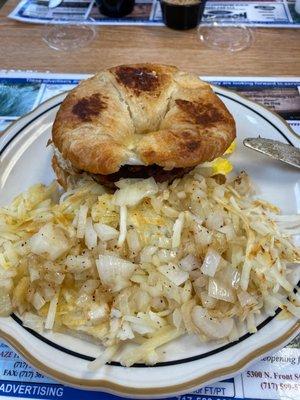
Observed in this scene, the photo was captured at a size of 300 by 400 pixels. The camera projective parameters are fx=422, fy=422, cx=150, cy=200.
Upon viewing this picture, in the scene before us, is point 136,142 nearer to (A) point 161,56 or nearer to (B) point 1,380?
(B) point 1,380

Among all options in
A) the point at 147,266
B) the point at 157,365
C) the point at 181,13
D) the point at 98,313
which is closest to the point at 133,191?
the point at 147,266

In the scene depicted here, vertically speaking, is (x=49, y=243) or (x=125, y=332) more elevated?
(x=49, y=243)

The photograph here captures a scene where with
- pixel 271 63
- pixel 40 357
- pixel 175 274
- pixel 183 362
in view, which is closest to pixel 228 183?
pixel 175 274

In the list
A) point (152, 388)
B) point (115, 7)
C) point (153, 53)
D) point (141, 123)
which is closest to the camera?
point (152, 388)

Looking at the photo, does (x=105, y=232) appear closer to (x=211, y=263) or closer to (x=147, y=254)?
(x=147, y=254)

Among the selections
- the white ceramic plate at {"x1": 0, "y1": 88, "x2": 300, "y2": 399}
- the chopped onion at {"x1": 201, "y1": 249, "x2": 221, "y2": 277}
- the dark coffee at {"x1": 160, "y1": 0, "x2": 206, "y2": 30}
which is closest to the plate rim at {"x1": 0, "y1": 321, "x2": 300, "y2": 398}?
the white ceramic plate at {"x1": 0, "y1": 88, "x2": 300, "y2": 399}

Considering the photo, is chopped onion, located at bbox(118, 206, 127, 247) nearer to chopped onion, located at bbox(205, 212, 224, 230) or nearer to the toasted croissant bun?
the toasted croissant bun
